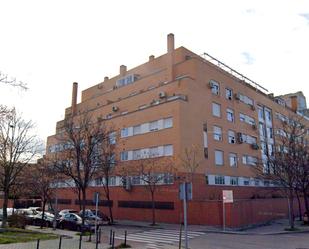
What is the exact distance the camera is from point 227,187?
35.0m

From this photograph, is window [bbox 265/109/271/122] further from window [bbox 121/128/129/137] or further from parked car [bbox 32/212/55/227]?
parked car [bbox 32/212/55/227]

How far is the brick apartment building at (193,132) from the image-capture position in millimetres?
30141

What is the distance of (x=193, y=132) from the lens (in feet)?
107

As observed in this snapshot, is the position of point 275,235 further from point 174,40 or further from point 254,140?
point 174,40

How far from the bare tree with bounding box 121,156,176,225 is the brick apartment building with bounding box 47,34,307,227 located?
56cm

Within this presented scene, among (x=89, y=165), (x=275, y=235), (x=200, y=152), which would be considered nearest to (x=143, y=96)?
(x=200, y=152)

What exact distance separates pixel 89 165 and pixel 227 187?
17.5 meters

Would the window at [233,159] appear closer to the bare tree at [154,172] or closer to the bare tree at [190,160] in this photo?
the bare tree at [190,160]

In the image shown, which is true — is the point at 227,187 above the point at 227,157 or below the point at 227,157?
below

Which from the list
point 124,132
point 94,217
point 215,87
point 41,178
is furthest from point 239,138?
point 41,178

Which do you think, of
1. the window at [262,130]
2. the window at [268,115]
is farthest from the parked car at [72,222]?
the window at [268,115]

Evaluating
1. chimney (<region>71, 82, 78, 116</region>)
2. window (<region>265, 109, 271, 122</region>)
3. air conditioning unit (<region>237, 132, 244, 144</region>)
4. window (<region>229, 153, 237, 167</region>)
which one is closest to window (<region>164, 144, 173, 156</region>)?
window (<region>229, 153, 237, 167</region>)

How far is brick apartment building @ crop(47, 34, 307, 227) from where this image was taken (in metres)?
30.1

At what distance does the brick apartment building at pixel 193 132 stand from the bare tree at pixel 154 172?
56cm
